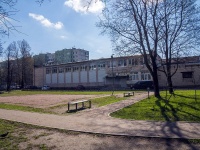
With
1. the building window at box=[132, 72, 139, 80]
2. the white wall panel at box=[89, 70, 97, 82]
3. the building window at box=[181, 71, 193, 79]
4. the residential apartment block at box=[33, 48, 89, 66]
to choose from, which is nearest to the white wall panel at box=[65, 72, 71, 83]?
the white wall panel at box=[89, 70, 97, 82]

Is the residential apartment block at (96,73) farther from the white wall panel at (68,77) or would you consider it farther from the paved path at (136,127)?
the paved path at (136,127)

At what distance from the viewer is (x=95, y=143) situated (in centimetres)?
757

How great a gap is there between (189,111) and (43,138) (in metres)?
7.73

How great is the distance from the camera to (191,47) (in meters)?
24.2

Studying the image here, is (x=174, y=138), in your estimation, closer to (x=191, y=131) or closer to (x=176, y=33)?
(x=191, y=131)

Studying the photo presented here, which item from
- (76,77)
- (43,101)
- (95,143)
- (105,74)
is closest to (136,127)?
(95,143)

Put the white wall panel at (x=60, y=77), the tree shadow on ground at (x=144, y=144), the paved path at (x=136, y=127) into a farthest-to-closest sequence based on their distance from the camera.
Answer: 1. the white wall panel at (x=60, y=77)
2. the paved path at (x=136, y=127)
3. the tree shadow on ground at (x=144, y=144)

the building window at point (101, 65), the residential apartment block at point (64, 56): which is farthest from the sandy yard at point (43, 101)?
the residential apartment block at point (64, 56)

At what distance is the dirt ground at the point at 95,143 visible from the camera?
6957 millimetres

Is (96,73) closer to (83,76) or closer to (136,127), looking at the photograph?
(83,76)

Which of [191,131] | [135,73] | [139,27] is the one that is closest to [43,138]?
[191,131]

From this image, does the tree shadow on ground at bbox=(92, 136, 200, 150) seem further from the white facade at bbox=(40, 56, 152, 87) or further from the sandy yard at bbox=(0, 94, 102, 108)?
the white facade at bbox=(40, 56, 152, 87)

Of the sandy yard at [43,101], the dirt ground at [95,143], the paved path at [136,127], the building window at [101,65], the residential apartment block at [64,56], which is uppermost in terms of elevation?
the residential apartment block at [64,56]

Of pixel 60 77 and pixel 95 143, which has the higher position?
pixel 60 77
